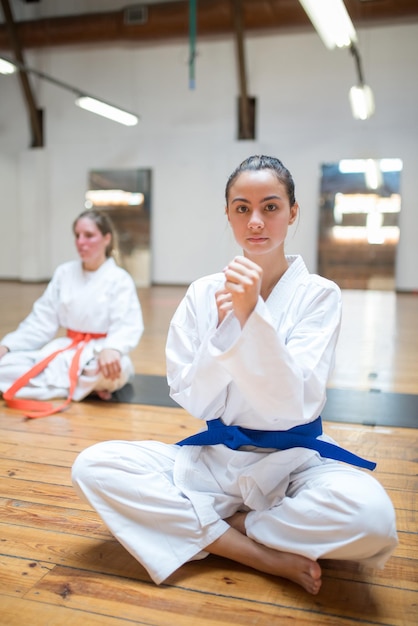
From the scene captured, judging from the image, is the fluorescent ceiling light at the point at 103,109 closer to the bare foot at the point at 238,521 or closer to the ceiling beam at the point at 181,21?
the ceiling beam at the point at 181,21

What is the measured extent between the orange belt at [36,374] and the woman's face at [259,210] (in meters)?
2.00

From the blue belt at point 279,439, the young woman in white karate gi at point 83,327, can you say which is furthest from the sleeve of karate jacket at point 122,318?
the blue belt at point 279,439

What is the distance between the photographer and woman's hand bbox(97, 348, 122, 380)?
3.31 meters

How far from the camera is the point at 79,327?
366 cm

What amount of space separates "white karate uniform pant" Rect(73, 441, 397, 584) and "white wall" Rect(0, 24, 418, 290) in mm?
8888

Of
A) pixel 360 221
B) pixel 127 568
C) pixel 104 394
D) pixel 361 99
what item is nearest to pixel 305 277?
pixel 127 568

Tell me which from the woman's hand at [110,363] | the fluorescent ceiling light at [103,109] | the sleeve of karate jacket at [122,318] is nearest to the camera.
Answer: the woman's hand at [110,363]

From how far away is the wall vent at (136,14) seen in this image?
33.6ft

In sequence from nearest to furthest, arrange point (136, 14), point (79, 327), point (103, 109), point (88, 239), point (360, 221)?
point (88, 239), point (79, 327), point (103, 109), point (136, 14), point (360, 221)

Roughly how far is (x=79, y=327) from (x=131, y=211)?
8.44m

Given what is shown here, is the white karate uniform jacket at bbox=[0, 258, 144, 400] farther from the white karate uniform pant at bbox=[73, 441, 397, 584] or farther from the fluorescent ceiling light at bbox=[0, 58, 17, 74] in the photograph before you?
the fluorescent ceiling light at bbox=[0, 58, 17, 74]

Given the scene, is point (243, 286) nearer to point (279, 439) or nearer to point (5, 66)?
point (279, 439)

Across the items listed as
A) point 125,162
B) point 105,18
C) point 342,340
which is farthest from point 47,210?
point 342,340

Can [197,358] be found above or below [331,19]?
below
